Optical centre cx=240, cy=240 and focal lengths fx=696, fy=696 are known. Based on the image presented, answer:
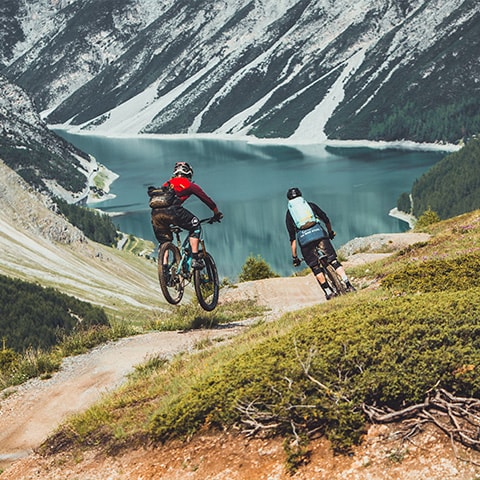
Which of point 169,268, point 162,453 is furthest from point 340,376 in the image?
point 169,268

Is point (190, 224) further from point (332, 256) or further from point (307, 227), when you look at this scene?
point (332, 256)

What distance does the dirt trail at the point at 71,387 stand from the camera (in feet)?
46.1

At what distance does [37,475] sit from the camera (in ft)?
38.6

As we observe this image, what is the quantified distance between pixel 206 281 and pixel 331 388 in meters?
10.4

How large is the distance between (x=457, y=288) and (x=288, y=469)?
8.83m

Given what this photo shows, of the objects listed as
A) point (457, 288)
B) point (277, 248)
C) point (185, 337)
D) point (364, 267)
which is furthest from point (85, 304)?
point (277, 248)

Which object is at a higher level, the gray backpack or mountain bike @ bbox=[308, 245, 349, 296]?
the gray backpack

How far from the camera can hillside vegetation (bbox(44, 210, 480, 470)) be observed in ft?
32.3

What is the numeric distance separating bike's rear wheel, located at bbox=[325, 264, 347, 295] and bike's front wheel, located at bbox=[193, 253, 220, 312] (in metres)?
3.40

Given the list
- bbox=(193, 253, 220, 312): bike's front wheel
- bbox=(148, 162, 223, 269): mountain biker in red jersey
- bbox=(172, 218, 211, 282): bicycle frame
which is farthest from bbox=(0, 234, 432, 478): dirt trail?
bbox=(148, 162, 223, 269): mountain biker in red jersey

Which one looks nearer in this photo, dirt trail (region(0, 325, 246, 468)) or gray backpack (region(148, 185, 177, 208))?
dirt trail (region(0, 325, 246, 468))

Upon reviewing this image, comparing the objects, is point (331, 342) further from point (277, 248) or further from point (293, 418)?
point (277, 248)

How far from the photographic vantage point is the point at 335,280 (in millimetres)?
21141

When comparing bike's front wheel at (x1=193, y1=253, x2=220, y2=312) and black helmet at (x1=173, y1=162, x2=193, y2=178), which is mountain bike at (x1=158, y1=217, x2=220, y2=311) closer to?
bike's front wheel at (x1=193, y1=253, x2=220, y2=312)
